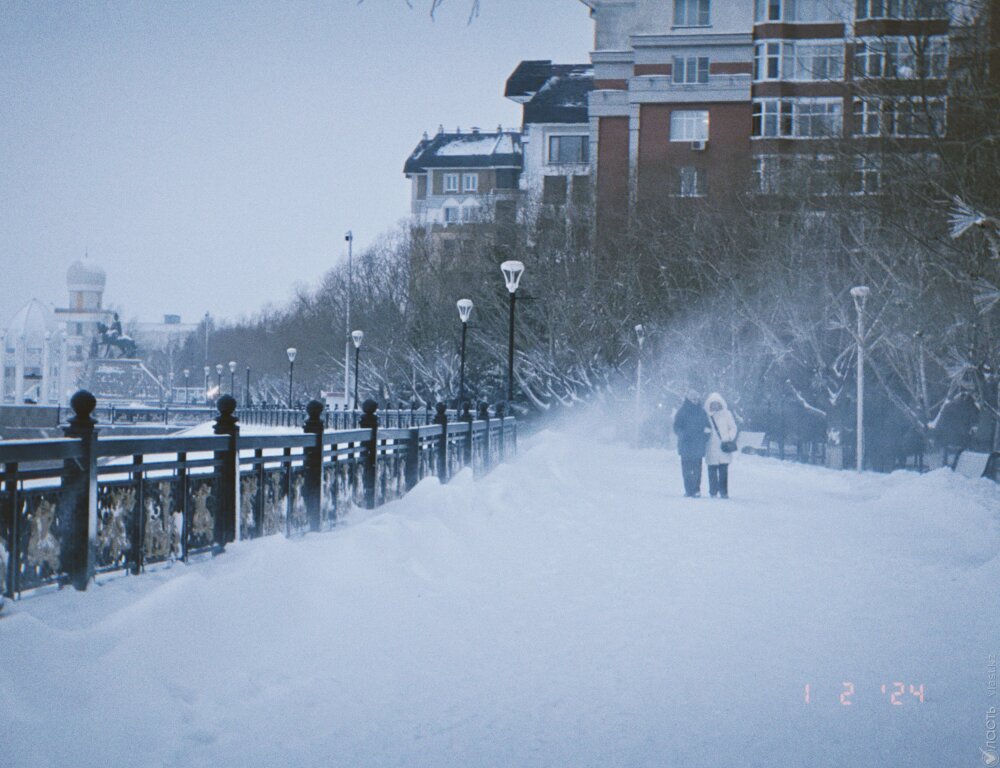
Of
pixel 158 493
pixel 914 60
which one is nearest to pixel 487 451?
pixel 914 60

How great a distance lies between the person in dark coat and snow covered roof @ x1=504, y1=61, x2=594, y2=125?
4719 cm

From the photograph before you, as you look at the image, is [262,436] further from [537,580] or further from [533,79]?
[533,79]

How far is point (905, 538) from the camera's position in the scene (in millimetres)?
12031

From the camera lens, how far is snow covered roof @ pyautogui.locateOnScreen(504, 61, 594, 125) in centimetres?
6431

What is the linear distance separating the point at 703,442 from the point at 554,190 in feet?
117

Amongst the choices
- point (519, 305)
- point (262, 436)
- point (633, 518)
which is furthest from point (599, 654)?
point (519, 305)

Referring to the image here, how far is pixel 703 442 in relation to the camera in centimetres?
1650

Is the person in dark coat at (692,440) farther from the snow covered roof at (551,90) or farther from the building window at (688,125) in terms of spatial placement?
the snow covered roof at (551,90)

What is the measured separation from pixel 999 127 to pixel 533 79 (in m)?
61.7

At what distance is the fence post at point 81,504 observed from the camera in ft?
20.8

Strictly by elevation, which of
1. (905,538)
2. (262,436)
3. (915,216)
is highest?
(915,216)

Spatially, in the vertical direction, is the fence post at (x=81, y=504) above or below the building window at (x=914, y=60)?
below

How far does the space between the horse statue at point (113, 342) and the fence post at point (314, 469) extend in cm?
11470

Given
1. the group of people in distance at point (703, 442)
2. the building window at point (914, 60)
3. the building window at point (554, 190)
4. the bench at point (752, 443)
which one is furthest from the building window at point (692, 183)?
the group of people in distance at point (703, 442)
